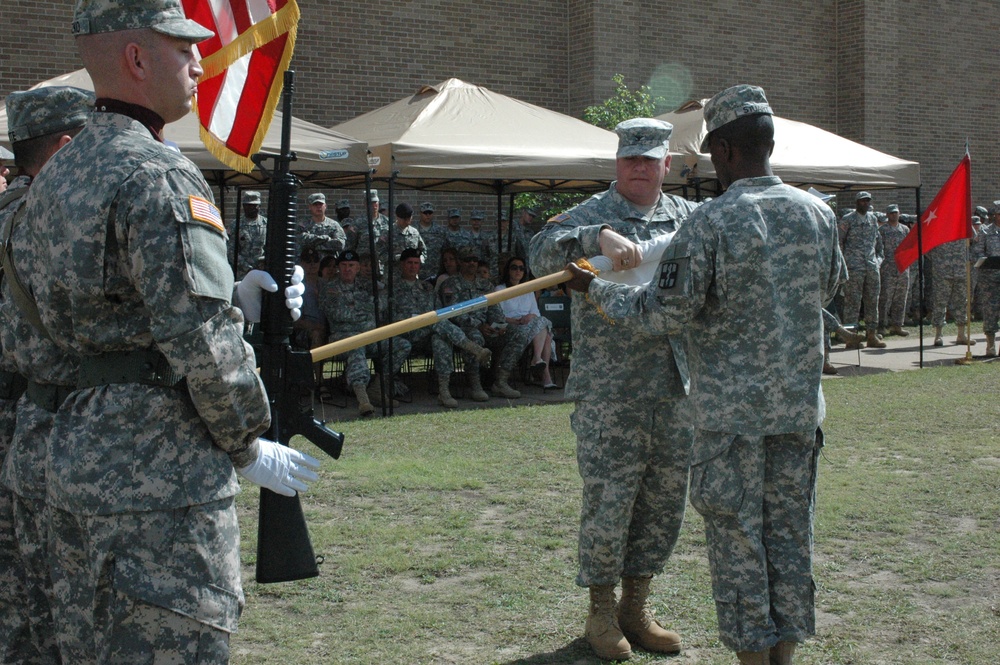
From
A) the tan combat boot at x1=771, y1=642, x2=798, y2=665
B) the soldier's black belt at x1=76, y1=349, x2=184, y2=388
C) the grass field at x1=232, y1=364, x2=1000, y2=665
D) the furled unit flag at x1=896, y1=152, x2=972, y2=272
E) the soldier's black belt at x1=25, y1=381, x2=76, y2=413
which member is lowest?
the grass field at x1=232, y1=364, x2=1000, y2=665

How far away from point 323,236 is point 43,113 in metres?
9.18

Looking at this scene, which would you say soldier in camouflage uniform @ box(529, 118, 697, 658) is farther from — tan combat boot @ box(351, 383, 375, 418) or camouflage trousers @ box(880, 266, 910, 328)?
camouflage trousers @ box(880, 266, 910, 328)

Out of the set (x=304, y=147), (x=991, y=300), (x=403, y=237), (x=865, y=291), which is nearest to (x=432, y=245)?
(x=403, y=237)

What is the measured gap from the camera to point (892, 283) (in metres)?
16.9

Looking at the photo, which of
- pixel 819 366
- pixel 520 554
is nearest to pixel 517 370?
pixel 520 554

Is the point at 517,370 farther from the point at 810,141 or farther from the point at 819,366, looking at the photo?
the point at 819,366

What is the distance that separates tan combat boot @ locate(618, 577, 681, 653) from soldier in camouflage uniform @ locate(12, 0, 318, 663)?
2147mm

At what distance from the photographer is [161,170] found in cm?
223

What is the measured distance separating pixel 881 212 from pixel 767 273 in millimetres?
19610

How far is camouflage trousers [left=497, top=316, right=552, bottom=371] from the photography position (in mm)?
10883

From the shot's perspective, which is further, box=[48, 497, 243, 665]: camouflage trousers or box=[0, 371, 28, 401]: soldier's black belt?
box=[0, 371, 28, 401]: soldier's black belt

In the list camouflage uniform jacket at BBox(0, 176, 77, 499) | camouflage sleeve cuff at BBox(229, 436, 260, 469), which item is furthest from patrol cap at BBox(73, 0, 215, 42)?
camouflage sleeve cuff at BBox(229, 436, 260, 469)

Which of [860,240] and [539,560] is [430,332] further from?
[860,240]

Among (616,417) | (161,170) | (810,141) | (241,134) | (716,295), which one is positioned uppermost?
(810,141)
